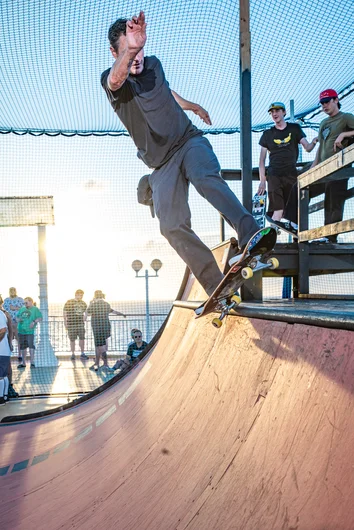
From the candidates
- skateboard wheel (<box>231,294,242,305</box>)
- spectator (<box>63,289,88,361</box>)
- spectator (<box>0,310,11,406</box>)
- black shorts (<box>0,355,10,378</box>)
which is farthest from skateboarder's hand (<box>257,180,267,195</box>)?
spectator (<box>63,289,88,361</box>)

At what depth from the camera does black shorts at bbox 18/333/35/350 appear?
10422 mm

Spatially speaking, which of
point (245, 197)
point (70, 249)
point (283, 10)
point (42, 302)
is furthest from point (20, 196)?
point (245, 197)

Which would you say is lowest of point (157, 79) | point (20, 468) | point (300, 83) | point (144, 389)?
point (20, 468)

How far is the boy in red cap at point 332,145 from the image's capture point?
4.59 meters

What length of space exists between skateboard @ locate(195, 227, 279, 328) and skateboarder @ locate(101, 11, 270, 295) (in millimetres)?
229

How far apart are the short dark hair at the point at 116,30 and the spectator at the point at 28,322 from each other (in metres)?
8.37

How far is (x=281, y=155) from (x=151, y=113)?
2.97m

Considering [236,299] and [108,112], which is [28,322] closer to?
[108,112]

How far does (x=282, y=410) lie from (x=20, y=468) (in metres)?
2.49

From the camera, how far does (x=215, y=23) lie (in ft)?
20.0

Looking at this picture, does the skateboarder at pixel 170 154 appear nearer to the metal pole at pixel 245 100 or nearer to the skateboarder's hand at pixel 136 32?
the skateboarder's hand at pixel 136 32

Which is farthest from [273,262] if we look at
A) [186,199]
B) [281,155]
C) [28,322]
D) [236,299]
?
[28,322]

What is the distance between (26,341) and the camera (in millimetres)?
10555

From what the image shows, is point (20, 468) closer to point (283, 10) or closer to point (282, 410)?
point (282, 410)
